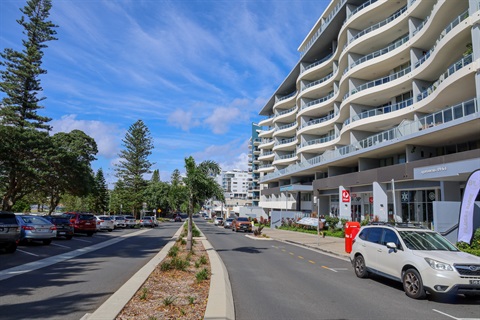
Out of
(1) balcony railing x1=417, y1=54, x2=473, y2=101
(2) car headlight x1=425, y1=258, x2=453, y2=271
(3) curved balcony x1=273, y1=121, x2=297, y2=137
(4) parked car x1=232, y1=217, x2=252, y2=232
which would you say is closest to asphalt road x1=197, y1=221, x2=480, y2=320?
(2) car headlight x1=425, y1=258, x2=453, y2=271

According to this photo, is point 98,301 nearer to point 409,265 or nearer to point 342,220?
point 409,265

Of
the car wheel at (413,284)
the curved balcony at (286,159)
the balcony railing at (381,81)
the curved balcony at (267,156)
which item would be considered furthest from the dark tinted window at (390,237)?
the curved balcony at (267,156)

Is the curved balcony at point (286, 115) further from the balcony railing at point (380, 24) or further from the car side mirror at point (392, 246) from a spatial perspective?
the car side mirror at point (392, 246)

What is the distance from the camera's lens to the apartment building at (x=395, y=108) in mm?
23984

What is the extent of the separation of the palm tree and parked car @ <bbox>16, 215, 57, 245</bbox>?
745 cm

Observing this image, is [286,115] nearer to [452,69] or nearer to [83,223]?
[452,69]

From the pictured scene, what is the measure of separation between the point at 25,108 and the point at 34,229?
90.4 feet

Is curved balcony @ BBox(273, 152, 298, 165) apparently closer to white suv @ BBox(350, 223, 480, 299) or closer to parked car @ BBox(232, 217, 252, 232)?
parked car @ BBox(232, 217, 252, 232)

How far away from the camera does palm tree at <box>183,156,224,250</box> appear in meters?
17.3

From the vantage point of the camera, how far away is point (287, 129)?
69062 millimetres

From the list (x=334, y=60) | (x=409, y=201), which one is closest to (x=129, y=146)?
(x=334, y=60)

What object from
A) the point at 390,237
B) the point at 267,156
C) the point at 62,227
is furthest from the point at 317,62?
the point at 390,237

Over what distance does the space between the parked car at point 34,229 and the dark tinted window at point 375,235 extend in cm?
1579

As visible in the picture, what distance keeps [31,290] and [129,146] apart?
2646 inches
